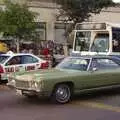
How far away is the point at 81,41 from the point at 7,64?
598 centimetres

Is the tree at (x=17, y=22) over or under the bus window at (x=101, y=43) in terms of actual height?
over

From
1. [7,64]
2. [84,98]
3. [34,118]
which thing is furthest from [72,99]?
[7,64]

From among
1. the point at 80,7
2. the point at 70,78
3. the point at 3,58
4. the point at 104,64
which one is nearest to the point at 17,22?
the point at 3,58

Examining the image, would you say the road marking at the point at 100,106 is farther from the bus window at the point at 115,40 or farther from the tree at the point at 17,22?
the tree at the point at 17,22

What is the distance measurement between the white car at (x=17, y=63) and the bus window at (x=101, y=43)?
388cm

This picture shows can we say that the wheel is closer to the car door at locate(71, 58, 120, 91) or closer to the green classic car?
the green classic car

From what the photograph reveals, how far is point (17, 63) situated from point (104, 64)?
535 cm

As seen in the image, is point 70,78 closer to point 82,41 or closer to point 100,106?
point 100,106

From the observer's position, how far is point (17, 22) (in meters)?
24.7

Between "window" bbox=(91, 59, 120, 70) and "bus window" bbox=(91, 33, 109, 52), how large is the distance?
7270 mm

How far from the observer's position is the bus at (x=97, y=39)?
73.4 feet

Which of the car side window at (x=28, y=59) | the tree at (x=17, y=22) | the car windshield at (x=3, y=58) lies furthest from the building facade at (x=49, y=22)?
the car windshield at (x=3, y=58)

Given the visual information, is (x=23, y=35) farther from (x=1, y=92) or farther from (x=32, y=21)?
(x=1, y=92)

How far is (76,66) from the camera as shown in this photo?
47.1 ft
